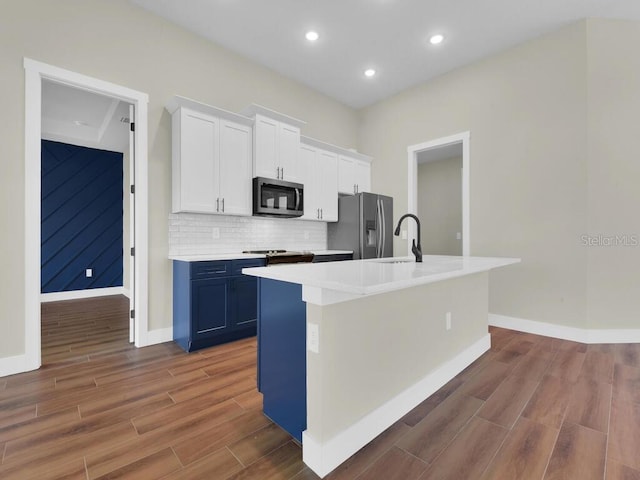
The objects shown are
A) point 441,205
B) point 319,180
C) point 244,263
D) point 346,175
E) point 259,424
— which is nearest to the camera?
point 259,424

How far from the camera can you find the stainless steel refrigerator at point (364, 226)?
14.6 feet

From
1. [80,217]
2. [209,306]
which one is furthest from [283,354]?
[80,217]

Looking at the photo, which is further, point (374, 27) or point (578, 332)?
point (374, 27)

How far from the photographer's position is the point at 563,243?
10.8 ft

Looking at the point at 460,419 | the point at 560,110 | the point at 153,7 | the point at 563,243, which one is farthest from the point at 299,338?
the point at 560,110

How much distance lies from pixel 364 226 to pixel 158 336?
286 cm

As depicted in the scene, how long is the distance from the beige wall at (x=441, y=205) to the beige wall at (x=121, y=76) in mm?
3945

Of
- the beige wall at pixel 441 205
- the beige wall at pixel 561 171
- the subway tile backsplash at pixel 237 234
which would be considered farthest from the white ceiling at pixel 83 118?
the beige wall at pixel 441 205

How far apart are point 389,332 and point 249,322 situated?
1.89m

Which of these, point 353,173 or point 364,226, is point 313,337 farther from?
point 353,173

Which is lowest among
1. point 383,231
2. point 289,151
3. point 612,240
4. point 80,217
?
point 612,240

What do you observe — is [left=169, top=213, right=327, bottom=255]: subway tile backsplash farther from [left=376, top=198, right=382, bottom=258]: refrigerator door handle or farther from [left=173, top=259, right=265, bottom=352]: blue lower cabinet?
[left=376, top=198, right=382, bottom=258]: refrigerator door handle

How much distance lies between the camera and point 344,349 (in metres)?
1.50

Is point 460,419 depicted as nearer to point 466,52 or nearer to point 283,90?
point 466,52
